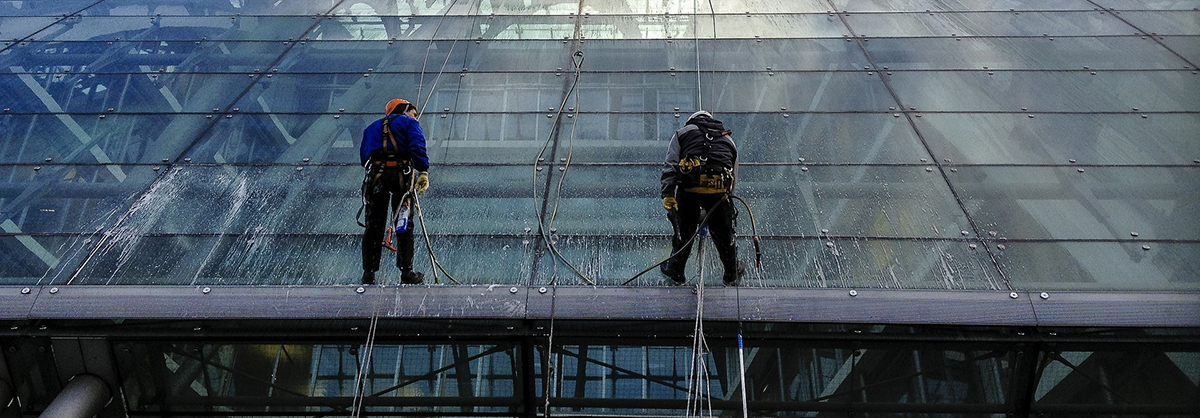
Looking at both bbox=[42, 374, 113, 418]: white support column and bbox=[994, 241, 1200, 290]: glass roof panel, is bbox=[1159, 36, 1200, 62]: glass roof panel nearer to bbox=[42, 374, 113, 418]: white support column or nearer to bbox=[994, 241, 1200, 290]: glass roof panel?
bbox=[994, 241, 1200, 290]: glass roof panel

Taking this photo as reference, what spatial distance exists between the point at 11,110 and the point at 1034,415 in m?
10.9

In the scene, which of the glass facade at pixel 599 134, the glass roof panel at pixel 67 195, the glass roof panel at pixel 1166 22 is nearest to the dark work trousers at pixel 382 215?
the glass facade at pixel 599 134

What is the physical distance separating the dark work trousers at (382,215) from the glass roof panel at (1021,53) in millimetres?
6635

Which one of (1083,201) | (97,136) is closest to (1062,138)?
(1083,201)

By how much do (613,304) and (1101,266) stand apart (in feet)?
12.9

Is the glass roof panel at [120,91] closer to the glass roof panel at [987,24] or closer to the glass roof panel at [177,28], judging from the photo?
the glass roof panel at [177,28]

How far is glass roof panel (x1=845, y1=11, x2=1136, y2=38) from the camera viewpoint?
1177cm

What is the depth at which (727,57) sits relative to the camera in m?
11.2

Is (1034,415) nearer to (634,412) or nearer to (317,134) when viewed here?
(634,412)

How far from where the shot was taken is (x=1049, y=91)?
401 inches

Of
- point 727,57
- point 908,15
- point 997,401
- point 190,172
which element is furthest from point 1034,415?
point 190,172

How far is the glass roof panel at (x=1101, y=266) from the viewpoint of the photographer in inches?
274

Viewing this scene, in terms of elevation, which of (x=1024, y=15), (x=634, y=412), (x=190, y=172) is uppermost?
(x=1024, y=15)

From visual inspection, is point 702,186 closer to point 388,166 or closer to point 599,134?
point 388,166
